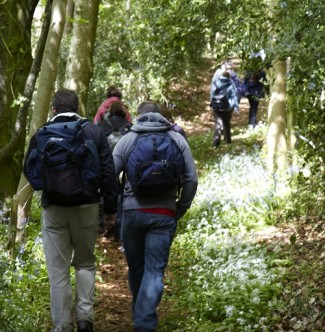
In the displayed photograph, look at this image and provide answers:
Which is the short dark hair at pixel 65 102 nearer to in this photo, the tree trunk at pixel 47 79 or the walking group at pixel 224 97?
the tree trunk at pixel 47 79

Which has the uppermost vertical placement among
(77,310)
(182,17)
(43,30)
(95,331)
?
(182,17)

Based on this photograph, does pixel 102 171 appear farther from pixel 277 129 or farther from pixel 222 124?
pixel 222 124

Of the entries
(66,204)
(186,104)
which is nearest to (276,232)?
(66,204)

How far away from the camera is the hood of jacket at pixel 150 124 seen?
5785mm

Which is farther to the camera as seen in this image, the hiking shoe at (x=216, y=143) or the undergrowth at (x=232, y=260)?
the hiking shoe at (x=216, y=143)

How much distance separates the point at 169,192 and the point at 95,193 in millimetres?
646

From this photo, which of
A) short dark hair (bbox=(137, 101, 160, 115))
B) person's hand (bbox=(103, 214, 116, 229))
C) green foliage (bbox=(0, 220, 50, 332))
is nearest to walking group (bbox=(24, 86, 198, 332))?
short dark hair (bbox=(137, 101, 160, 115))

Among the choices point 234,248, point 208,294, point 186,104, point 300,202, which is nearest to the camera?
point 208,294

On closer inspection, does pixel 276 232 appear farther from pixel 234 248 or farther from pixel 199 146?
pixel 199 146

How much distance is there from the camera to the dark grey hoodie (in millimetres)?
5703

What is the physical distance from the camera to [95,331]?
6461 mm

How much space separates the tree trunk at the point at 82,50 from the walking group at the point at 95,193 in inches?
185

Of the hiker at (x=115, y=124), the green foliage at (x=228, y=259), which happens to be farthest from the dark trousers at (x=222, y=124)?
the hiker at (x=115, y=124)

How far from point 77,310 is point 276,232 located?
3.78 meters
